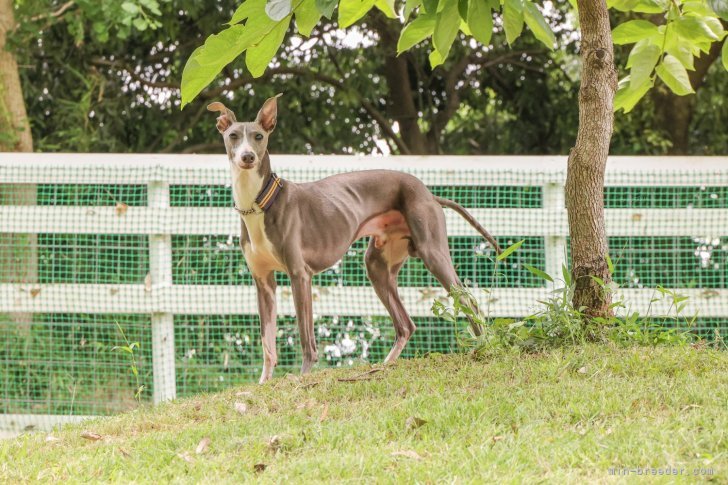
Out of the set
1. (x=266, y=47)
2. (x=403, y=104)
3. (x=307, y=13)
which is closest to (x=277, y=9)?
(x=266, y=47)

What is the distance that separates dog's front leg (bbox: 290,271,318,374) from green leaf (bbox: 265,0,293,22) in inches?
109

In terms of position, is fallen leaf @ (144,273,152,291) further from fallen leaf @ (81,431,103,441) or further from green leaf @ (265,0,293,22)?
green leaf @ (265,0,293,22)

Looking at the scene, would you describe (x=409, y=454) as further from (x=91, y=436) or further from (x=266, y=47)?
(x=91, y=436)

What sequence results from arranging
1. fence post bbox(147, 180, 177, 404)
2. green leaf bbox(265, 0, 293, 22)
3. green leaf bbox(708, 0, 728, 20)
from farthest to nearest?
fence post bbox(147, 180, 177, 404), green leaf bbox(708, 0, 728, 20), green leaf bbox(265, 0, 293, 22)

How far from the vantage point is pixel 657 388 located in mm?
4367

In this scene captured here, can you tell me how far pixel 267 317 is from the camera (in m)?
6.01

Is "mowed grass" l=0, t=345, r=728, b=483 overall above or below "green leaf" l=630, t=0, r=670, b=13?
below

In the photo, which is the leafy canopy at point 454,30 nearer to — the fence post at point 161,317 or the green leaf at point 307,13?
the green leaf at point 307,13

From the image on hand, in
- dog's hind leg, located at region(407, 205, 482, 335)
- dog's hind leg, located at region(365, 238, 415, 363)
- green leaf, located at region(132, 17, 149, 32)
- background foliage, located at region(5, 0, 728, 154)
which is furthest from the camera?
background foliage, located at region(5, 0, 728, 154)

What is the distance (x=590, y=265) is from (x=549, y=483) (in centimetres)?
225

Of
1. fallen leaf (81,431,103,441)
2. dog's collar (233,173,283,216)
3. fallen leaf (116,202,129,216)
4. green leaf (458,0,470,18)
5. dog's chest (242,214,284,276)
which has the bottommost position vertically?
fallen leaf (81,431,103,441)

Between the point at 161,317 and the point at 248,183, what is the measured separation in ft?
7.37

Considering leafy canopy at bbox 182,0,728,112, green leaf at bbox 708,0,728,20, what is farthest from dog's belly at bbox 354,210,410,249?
green leaf at bbox 708,0,728,20

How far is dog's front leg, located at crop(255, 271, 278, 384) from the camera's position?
5965 mm
